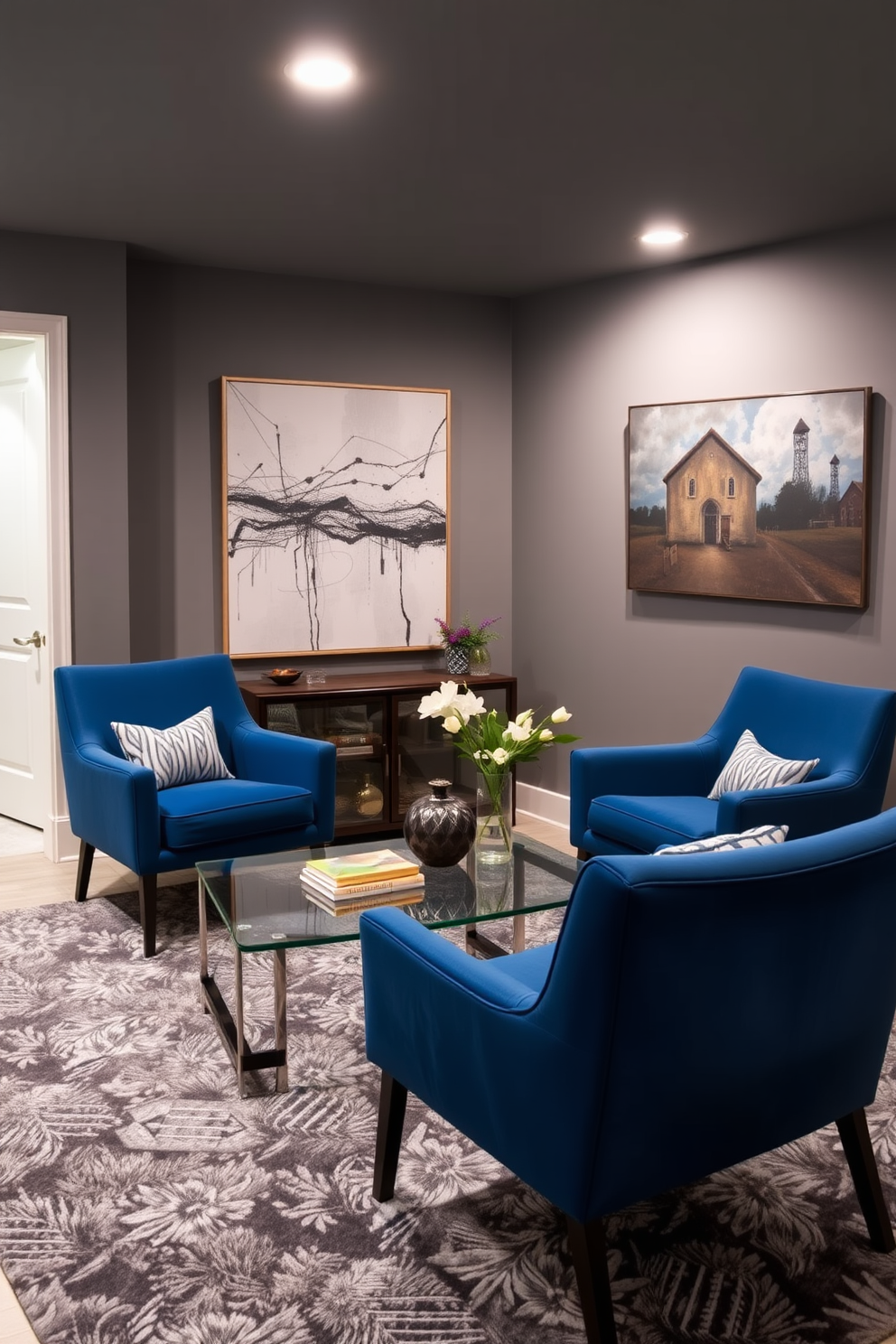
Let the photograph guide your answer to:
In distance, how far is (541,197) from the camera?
3.85 metres

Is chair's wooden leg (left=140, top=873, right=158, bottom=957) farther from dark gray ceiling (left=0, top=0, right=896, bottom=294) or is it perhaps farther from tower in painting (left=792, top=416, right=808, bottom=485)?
tower in painting (left=792, top=416, right=808, bottom=485)

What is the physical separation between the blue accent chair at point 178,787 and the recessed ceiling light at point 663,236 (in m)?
2.24

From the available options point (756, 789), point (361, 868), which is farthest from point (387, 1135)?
point (756, 789)

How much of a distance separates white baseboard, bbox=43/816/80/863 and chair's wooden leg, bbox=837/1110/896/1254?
11.3 ft

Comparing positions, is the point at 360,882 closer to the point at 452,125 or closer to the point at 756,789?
the point at 756,789

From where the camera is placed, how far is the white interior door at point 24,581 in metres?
4.69

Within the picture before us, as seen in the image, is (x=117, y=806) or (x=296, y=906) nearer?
(x=296, y=906)

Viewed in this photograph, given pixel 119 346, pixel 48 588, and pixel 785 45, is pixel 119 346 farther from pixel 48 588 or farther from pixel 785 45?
pixel 785 45

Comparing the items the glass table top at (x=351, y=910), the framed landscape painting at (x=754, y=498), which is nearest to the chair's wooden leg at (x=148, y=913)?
the glass table top at (x=351, y=910)

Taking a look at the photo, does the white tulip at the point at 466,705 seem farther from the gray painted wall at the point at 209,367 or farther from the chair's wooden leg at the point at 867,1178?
the gray painted wall at the point at 209,367

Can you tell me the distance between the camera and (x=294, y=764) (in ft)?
13.6

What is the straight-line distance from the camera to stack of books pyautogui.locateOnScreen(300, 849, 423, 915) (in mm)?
2857

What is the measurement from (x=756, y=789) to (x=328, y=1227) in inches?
76.6

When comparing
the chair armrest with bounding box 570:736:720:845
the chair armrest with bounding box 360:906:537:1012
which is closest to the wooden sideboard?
the chair armrest with bounding box 570:736:720:845
